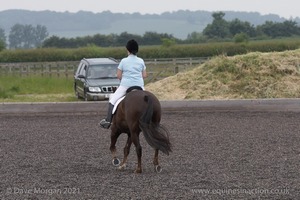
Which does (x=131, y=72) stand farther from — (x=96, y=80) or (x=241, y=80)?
(x=96, y=80)

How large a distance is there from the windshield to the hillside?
1397mm

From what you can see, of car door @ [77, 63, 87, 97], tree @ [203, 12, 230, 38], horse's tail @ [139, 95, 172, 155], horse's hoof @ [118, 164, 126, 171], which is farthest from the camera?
tree @ [203, 12, 230, 38]

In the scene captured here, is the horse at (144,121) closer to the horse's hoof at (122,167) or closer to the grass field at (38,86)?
the horse's hoof at (122,167)

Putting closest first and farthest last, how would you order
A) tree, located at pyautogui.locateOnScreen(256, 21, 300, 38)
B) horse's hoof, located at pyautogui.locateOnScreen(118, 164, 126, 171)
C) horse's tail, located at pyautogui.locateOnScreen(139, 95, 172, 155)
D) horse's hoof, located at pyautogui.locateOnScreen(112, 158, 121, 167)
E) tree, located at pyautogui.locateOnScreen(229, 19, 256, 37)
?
horse's tail, located at pyautogui.locateOnScreen(139, 95, 172, 155) < horse's hoof, located at pyautogui.locateOnScreen(118, 164, 126, 171) < horse's hoof, located at pyautogui.locateOnScreen(112, 158, 121, 167) < tree, located at pyautogui.locateOnScreen(256, 21, 300, 38) < tree, located at pyautogui.locateOnScreen(229, 19, 256, 37)

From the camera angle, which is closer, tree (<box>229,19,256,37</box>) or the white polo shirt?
the white polo shirt

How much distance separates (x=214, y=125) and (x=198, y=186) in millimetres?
7506

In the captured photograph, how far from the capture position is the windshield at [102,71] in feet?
77.7

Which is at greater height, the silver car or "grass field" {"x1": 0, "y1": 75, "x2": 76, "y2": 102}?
the silver car

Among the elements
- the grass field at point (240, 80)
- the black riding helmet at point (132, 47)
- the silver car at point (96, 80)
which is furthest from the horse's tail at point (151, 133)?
the silver car at point (96, 80)

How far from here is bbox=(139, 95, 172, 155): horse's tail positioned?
32.2ft

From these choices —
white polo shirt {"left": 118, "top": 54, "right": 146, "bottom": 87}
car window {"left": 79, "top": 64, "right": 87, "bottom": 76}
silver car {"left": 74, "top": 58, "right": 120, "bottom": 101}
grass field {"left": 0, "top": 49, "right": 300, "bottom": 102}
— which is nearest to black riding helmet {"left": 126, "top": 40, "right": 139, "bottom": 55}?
white polo shirt {"left": 118, "top": 54, "right": 146, "bottom": 87}

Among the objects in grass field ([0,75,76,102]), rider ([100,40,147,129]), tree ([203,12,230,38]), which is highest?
rider ([100,40,147,129])

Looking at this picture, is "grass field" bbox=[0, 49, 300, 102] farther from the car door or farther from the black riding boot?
the black riding boot

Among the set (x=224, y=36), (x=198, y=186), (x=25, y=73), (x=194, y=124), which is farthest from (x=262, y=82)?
(x=224, y=36)
